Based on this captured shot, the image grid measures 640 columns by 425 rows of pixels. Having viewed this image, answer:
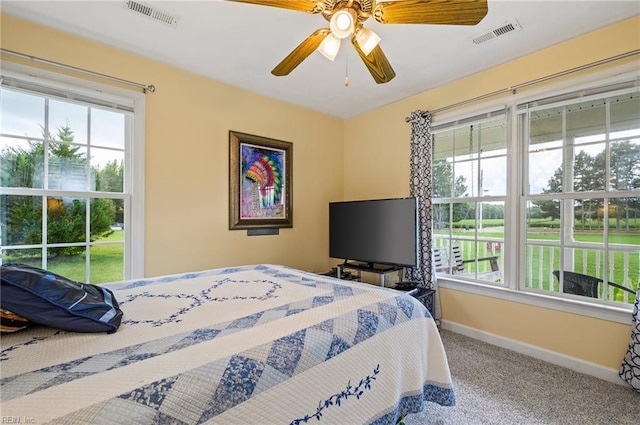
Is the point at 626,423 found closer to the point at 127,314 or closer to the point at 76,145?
the point at 127,314

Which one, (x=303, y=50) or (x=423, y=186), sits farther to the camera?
(x=423, y=186)

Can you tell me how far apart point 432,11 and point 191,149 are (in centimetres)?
230

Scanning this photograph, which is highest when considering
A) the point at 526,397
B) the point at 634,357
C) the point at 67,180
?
the point at 67,180

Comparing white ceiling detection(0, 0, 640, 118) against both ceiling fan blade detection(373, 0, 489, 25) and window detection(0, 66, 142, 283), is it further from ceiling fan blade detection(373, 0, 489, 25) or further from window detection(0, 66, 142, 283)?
ceiling fan blade detection(373, 0, 489, 25)

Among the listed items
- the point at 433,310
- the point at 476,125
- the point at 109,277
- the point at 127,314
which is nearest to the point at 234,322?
the point at 127,314

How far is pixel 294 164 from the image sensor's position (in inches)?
143

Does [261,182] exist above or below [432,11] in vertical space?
below

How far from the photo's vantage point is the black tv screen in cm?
288

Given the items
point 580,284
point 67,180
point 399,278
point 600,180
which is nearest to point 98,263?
point 67,180

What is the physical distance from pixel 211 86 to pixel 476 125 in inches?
107

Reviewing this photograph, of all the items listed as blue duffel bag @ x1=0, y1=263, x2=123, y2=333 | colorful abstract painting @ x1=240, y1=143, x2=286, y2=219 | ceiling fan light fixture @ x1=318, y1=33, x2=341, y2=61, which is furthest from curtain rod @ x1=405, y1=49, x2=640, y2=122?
blue duffel bag @ x1=0, y1=263, x2=123, y2=333

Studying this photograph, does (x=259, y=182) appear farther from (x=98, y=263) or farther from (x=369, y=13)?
(x=369, y=13)

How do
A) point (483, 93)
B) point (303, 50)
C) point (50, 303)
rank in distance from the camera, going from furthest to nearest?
point (483, 93) < point (303, 50) < point (50, 303)

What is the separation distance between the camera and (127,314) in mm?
1284
